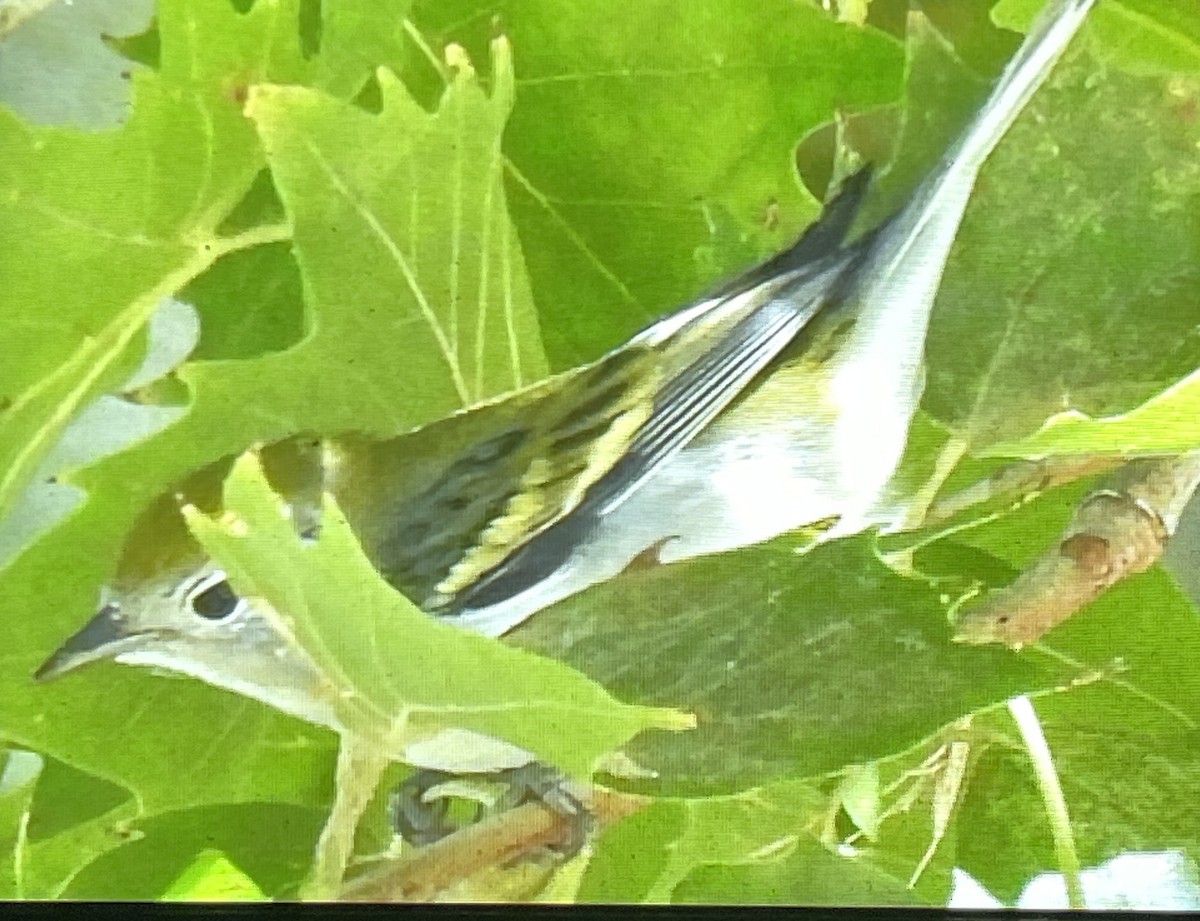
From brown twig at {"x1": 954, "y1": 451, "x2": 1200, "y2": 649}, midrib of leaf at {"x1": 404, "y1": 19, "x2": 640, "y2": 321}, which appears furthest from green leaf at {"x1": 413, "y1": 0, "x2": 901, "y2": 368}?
brown twig at {"x1": 954, "y1": 451, "x2": 1200, "y2": 649}

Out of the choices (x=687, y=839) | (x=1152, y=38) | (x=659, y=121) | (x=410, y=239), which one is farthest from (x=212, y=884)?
(x=1152, y=38)

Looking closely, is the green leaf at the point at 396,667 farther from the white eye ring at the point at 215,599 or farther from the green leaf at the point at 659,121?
the green leaf at the point at 659,121

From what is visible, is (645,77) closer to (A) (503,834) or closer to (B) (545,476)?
(B) (545,476)

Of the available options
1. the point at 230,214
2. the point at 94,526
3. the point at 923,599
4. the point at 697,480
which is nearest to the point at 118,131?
the point at 230,214

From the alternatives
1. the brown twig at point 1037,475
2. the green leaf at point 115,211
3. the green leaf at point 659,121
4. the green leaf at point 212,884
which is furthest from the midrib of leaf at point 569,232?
the green leaf at point 212,884

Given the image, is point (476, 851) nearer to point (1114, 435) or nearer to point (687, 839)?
point (687, 839)

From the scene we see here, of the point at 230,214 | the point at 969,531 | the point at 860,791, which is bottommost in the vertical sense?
the point at 860,791

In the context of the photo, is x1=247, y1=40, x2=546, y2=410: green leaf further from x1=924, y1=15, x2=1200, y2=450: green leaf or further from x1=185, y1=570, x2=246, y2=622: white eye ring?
x1=924, y1=15, x2=1200, y2=450: green leaf
